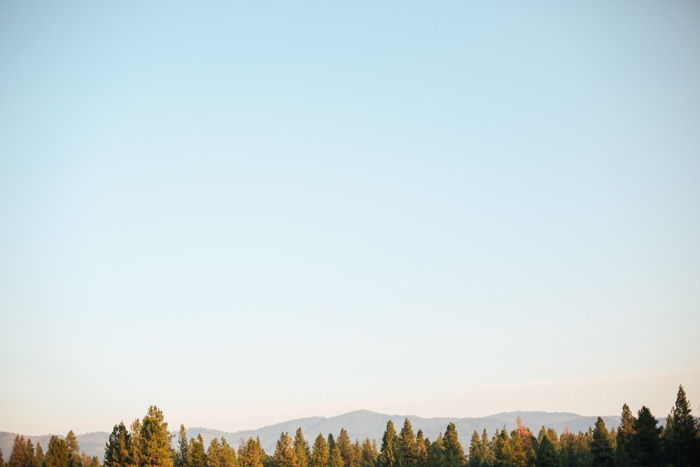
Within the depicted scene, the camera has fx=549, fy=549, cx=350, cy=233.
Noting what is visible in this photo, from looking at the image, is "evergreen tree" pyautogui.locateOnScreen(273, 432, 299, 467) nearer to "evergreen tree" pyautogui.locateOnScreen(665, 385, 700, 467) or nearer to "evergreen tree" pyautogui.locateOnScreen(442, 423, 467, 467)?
"evergreen tree" pyautogui.locateOnScreen(442, 423, 467, 467)

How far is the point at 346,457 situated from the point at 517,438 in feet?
168

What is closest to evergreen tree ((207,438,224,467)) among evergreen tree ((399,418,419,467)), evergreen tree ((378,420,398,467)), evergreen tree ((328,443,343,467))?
evergreen tree ((328,443,343,467))

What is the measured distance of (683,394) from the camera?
72.4 m

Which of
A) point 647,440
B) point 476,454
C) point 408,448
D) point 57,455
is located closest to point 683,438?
point 647,440

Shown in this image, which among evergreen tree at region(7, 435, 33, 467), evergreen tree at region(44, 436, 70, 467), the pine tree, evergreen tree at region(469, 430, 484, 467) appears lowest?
evergreen tree at region(469, 430, 484, 467)

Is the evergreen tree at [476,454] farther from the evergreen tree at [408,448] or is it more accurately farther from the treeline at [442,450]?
the evergreen tree at [408,448]

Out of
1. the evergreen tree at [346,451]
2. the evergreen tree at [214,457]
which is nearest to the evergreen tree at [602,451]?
the evergreen tree at [346,451]

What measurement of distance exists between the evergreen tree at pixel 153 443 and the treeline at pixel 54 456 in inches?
890

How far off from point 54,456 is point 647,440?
85.0 m

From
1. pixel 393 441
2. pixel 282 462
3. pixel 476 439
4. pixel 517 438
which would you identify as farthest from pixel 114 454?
pixel 476 439

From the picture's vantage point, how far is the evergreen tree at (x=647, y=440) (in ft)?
227

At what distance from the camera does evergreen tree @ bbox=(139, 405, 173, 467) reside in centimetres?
7150

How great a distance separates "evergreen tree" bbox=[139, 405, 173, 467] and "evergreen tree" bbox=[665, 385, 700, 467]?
2509 inches

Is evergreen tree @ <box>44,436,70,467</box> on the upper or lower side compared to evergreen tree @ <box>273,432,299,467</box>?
upper
